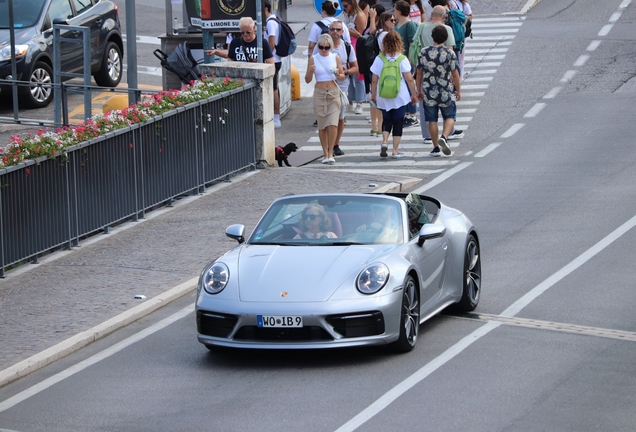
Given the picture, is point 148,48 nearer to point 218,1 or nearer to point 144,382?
point 218,1

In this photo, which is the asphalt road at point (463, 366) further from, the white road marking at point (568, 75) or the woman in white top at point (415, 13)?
the white road marking at point (568, 75)

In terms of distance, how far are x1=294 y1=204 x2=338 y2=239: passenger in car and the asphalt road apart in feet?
3.60

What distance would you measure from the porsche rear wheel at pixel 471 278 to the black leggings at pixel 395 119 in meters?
7.78

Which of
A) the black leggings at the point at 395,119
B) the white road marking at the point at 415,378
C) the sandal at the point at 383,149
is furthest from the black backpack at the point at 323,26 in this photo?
the white road marking at the point at 415,378

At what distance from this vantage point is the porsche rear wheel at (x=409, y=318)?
9266mm

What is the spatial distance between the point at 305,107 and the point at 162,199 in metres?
8.39

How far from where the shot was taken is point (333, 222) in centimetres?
1018

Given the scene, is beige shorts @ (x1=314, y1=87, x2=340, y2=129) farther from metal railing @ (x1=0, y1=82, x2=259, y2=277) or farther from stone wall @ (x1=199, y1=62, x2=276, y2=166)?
metal railing @ (x1=0, y1=82, x2=259, y2=277)

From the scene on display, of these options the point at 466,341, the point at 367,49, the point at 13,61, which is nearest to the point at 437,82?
the point at 367,49

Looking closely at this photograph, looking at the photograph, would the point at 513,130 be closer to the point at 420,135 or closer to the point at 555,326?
the point at 420,135

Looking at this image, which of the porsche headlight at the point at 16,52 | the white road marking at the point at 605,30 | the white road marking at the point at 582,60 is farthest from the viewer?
the white road marking at the point at 605,30

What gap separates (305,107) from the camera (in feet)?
78.6

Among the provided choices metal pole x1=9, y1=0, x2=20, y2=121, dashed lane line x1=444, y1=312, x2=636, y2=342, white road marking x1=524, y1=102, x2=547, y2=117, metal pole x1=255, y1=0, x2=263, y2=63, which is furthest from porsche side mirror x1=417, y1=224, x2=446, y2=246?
metal pole x1=9, y1=0, x2=20, y2=121

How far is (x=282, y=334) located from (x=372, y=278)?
832mm
